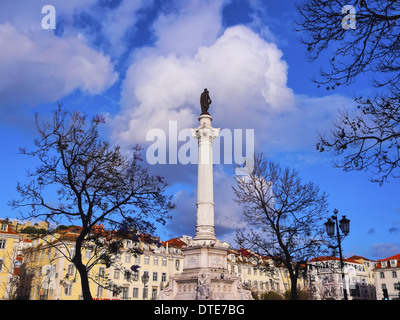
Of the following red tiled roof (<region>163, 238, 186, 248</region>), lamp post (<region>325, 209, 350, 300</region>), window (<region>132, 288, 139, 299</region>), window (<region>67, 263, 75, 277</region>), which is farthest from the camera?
red tiled roof (<region>163, 238, 186, 248</region>)

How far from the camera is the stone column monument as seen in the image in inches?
853

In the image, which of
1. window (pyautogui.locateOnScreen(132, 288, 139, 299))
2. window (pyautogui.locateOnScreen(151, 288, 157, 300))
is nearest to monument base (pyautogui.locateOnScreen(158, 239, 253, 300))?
window (pyautogui.locateOnScreen(132, 288, 139, 299))

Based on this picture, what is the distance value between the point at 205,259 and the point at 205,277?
5.32 feet

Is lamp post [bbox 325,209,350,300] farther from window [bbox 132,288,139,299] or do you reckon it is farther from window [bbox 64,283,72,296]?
window [bbox 132,288,139,299]

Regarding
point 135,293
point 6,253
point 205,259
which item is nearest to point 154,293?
point 135,293

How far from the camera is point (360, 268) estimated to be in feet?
294

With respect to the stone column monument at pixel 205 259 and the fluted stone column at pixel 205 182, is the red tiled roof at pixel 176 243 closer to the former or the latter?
the fluted stone column at pixel 205 182

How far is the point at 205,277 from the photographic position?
21.4 meters

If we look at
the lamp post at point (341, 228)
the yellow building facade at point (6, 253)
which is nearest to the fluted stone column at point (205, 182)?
the lamp post at point (341, 228)

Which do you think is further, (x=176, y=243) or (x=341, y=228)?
(x=176, y=243)

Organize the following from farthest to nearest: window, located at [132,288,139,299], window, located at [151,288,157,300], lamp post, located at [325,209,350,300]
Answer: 1. window, located at [151,288,157,300]
2. window, located at [132,288,139,299]
3. lamp post, located at [325,209,350,300]

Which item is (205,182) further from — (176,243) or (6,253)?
(176,243)
